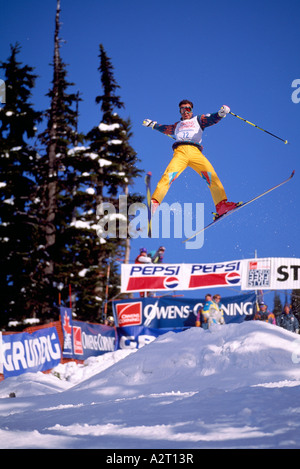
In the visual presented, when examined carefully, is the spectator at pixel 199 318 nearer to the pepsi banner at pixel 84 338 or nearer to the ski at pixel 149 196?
the pepsi banner at pixel 84 338

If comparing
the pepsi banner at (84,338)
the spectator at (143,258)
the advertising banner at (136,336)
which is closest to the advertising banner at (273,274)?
the advertising banner at (136,336)

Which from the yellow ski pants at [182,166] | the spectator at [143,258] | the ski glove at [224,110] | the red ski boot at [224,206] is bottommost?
the spectator at [143,258]

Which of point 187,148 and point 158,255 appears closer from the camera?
point 187,148

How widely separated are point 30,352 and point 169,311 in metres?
4.62

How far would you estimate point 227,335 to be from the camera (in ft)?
29.0

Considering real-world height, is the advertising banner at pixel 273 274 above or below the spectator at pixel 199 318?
above

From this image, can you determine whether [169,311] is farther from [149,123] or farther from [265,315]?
[149,123]

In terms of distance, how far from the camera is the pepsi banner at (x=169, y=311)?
15.8 m

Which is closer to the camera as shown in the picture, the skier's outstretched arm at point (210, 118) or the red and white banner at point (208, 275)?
the skier's outstretched arm at point (210, 118)

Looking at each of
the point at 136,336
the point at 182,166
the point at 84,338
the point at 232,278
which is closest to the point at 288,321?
the point at 232,278

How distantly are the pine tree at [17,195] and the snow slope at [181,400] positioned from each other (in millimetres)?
9012

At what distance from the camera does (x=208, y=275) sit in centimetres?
1656

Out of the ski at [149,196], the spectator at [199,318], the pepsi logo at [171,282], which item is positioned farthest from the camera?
the pepsi logo at [171,282]
